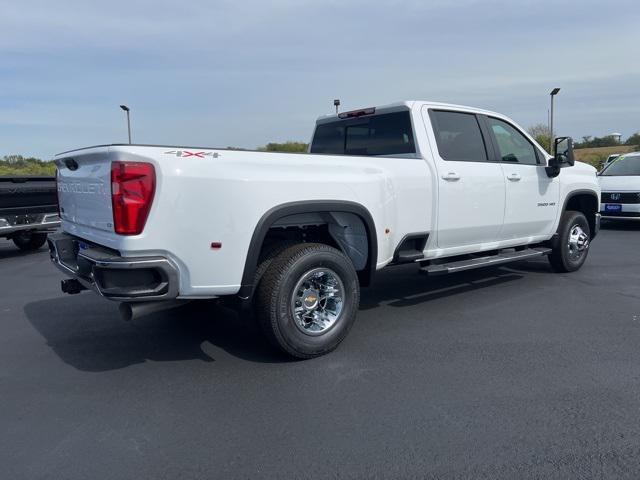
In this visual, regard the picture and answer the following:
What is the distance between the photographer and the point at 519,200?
608 cm

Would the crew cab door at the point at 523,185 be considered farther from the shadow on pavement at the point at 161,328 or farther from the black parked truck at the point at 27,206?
the black parked truck at the point at 27,206

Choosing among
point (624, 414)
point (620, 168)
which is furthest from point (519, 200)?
point (620, 168)

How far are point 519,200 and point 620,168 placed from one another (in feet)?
28.6

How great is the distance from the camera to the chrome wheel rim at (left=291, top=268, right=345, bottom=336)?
418cm

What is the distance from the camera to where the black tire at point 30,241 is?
10109 millimetres

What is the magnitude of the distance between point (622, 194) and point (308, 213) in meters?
10.3

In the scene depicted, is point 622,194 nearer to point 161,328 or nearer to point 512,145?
point 512,145

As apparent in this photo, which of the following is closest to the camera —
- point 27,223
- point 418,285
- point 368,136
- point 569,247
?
point 368,136

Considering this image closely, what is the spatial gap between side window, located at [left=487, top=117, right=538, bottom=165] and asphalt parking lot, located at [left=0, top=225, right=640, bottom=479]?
5.29 ft

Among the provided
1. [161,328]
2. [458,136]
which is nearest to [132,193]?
[161,328]

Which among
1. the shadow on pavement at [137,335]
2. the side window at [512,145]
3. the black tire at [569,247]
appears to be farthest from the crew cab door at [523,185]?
the shadow on pavement at [137,335]

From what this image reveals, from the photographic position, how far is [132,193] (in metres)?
3.39

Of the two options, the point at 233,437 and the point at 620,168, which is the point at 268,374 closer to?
the point at 233,437

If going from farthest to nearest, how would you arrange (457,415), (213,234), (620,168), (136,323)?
(620,168) → (136,323) → (213,234) → (457,415)
